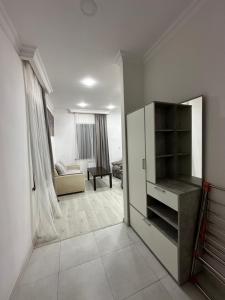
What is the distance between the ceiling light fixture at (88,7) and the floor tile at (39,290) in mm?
2726

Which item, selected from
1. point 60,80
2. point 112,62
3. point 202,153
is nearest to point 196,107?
point 202,153

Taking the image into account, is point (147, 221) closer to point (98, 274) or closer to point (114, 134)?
point (98, 274)

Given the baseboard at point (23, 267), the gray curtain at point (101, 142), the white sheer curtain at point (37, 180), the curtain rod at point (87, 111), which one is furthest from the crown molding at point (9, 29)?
the gray curtain at point (101, 142)

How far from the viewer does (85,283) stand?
1.39 meters

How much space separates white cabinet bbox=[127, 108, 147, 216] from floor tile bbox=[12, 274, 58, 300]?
1.22 meters

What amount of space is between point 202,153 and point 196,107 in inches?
18.7

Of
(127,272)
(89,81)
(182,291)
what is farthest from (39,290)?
(89,81)

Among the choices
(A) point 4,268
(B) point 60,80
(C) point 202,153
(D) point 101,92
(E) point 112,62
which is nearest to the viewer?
(A) point 4,268

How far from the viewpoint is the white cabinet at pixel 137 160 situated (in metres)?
1.76

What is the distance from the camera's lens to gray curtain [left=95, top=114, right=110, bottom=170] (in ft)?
18.4

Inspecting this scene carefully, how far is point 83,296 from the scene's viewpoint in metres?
1.27

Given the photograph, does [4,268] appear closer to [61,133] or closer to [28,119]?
[28,119]

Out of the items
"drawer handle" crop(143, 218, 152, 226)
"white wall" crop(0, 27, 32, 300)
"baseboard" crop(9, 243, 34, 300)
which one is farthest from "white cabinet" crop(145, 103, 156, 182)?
"baseboard" crop(9, 243, 34, 300)

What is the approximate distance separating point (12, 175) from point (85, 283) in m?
1.32
